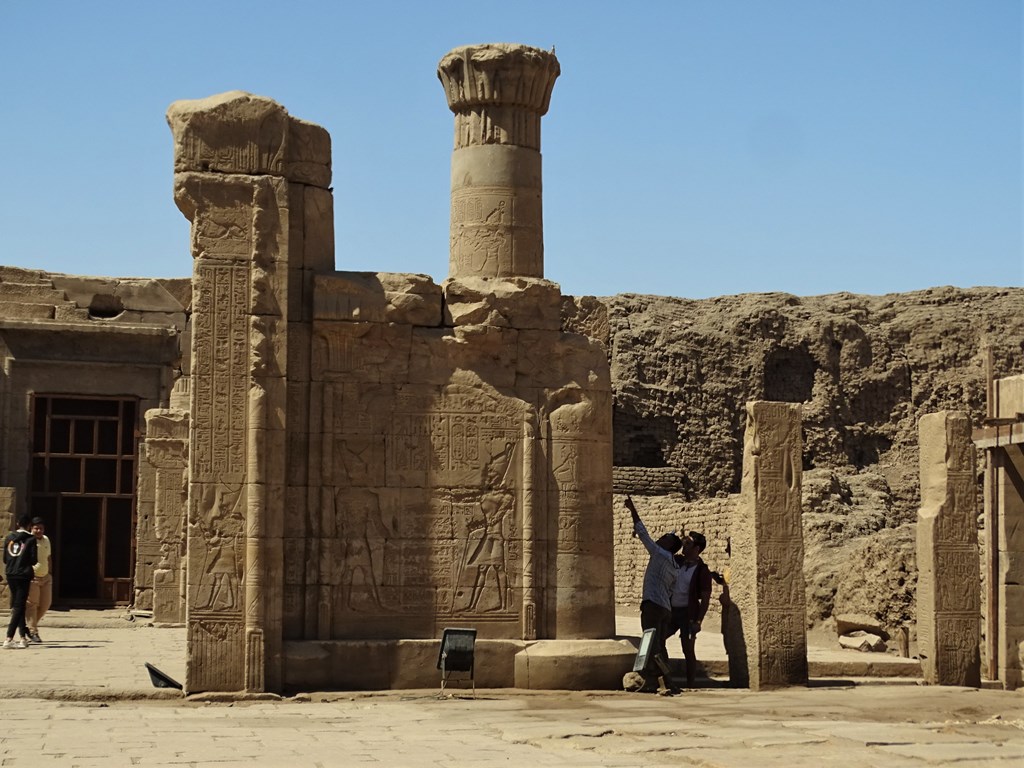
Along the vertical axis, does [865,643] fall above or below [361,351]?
below

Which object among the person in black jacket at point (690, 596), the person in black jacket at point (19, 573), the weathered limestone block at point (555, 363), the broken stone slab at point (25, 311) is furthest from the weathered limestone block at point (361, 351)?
the broken stone slab at point (25, 311)

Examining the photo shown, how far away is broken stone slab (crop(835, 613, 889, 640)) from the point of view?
1777 centimetres

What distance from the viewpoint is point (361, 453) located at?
457 inches

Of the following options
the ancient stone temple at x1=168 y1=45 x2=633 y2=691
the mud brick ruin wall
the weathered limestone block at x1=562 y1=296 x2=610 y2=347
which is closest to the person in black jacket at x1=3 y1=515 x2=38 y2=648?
the ancient stone temple at x1=168 y1=45 x2=633 y2=691

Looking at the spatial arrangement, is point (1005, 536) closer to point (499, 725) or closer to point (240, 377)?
point (499, 725)

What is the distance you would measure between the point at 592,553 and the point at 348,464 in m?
1.99

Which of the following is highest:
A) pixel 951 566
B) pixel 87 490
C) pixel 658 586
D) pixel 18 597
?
pixel 87 490

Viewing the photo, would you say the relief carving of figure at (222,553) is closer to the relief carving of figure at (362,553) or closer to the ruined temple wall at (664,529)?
the relief carving of figure at (362,553)

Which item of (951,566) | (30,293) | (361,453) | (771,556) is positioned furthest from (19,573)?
(951,566)

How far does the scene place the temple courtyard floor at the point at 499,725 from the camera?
7.75m

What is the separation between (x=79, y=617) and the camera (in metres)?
19.8

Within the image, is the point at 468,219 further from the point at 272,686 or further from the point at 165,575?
the point at 165,575

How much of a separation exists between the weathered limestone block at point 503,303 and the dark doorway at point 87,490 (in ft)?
36.0

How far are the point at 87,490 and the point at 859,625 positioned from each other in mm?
10808
